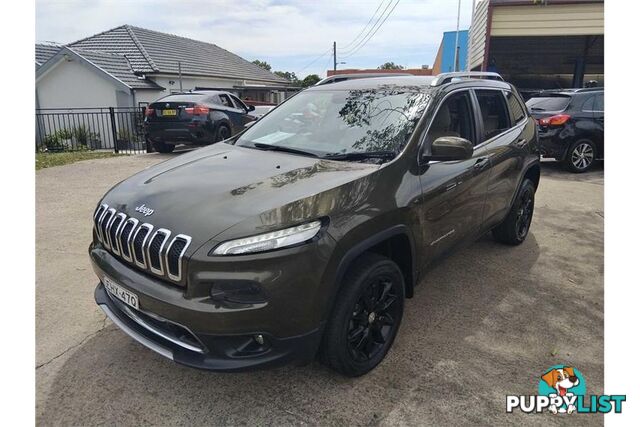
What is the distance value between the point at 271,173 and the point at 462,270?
8.02 feet

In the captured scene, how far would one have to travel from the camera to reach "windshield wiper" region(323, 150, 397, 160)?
2906 millimetres

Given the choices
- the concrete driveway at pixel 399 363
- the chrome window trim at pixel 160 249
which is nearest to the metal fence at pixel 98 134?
the concrete driveway at pixel 399 363

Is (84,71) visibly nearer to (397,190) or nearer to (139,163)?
(139,163)

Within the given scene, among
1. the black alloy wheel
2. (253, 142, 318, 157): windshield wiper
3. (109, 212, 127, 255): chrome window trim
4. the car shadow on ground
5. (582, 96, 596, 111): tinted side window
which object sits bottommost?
the car shadow on ground

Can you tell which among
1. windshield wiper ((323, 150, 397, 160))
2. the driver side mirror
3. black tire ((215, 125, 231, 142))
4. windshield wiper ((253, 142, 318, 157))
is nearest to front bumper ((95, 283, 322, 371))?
windshield wiper ((323, 150, 397, 160))

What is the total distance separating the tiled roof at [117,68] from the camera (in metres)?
20.3

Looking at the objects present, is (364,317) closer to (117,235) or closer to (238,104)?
(117,235)

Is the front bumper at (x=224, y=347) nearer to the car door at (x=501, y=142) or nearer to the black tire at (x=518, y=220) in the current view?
the car door at (x=501, y=142)

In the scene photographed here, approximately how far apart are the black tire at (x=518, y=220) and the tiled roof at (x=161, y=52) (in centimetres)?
2076

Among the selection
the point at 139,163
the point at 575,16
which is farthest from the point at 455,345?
the point at 575,16

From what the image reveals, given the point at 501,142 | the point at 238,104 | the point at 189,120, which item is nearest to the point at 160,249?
the point at 501,142

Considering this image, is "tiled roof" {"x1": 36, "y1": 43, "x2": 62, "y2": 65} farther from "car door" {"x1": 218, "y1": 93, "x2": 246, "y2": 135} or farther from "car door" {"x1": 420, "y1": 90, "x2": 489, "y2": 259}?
"car door" {"x1": 420, "y1": 90, "x2": 489, "y2": 259}

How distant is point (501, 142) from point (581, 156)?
6.37 m

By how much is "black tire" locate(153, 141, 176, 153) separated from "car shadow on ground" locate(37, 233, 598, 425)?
29.8 ft
